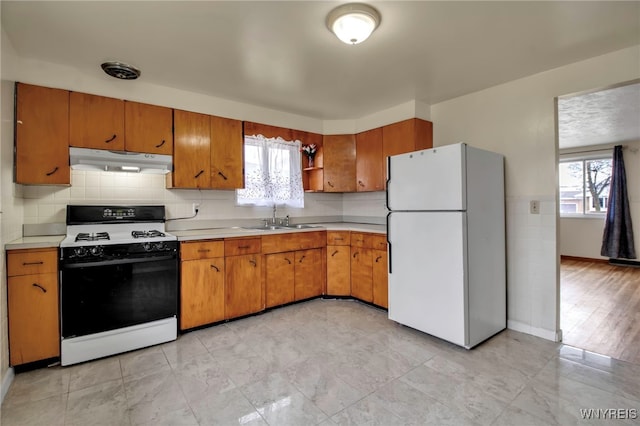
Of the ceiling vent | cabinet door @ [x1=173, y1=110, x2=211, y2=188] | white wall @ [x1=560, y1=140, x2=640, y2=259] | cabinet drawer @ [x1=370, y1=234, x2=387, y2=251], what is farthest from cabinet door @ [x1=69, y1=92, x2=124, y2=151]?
white wall @ [x1=560, y1=140, x2=640, y2=259]

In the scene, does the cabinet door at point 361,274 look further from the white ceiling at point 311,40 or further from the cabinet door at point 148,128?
the cabinet door at point 148,128

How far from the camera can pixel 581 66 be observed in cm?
250

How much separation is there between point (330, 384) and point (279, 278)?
1.52m

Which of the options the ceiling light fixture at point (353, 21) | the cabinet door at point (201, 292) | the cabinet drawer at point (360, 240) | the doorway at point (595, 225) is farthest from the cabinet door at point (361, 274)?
the ceiling light fixture at point (353, 21)

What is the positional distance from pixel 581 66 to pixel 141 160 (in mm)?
3817

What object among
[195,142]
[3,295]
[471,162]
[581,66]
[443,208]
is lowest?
[3,295]

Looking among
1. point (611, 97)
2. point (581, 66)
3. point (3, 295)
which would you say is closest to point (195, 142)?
point (3, 295)

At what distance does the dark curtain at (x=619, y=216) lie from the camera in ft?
18.2

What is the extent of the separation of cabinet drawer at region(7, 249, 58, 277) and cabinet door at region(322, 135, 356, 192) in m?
2.80

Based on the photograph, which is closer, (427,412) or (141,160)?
(427,412)

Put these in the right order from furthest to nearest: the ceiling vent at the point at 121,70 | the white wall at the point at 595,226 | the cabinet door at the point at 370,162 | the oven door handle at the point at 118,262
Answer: the white wall at the point at 595,226 → the cabinet door at the point at 370,162 → the ceiling vent at the point at 121,70 → the oven door handle at the point at 118,262

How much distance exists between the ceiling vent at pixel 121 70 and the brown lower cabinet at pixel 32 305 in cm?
149

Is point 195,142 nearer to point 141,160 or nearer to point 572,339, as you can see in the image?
point 141,160
